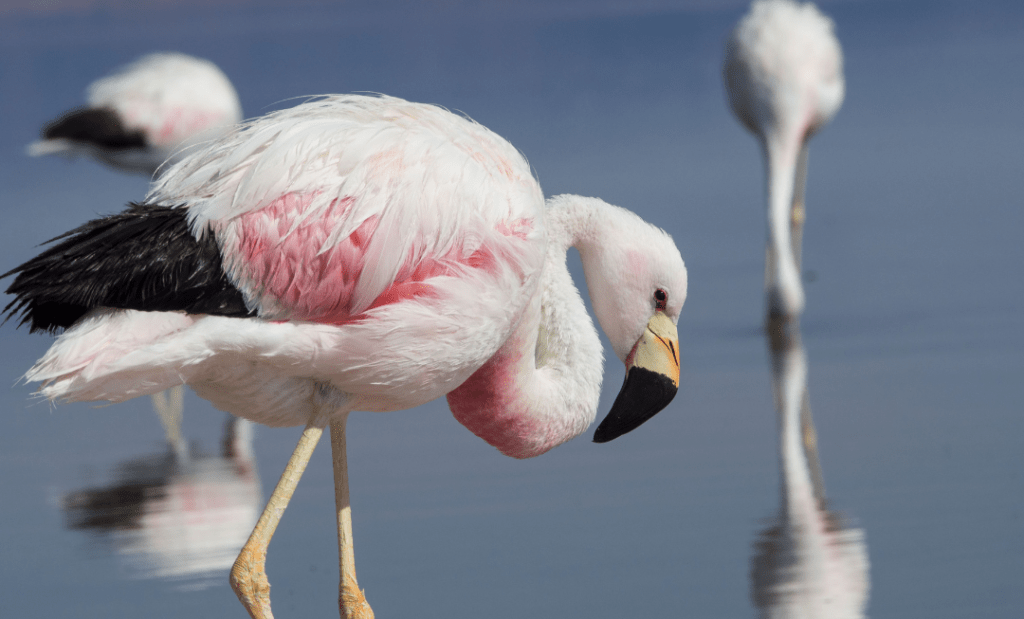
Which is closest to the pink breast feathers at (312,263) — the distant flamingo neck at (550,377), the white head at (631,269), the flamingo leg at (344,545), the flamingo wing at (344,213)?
the flamingo wing at (344,213)

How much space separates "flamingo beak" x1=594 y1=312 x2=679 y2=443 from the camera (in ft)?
10.5

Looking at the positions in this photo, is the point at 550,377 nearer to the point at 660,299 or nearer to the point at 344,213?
the point at 660,299

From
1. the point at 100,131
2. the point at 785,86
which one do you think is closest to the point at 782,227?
the point at 785,86

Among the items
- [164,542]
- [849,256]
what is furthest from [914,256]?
[164,542]

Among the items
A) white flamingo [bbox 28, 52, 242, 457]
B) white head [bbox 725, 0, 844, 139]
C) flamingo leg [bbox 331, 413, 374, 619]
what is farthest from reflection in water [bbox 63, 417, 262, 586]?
white head [bbox 725, 0, 844, 139]

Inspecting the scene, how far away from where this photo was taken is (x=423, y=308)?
2693 millimetres

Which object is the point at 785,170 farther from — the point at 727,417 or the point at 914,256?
the point at 727,417

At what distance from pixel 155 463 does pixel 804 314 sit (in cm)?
411

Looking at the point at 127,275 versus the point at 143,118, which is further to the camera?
the point at 143,118

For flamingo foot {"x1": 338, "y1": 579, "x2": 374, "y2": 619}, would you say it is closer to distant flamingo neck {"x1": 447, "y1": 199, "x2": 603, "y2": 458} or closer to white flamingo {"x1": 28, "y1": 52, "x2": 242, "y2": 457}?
distant flamingo neck {"x1": 447, "y1": 199, "x2": 603, "y2": 458}

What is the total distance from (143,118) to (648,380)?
5536mm

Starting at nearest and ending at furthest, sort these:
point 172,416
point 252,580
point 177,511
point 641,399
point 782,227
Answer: point 252,580 < point 641,399 < point 177,511 < point 172,416 < point 782,227

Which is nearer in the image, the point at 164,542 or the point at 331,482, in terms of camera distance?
the point at 164,542

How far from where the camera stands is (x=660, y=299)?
3.21 metres
